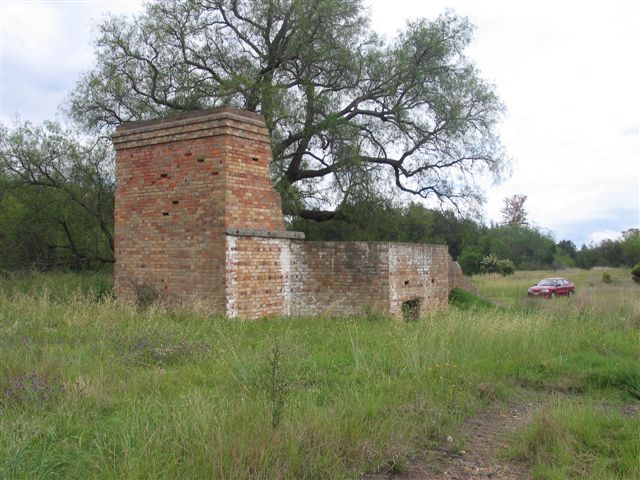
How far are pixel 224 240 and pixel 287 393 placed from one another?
6.23 metres

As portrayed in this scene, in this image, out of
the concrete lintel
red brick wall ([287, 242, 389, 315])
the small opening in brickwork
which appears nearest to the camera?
the concrete lintel

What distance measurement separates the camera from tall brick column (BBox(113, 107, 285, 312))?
10867mm

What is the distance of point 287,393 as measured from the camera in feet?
15.9

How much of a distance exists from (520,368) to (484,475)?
308 centimetres

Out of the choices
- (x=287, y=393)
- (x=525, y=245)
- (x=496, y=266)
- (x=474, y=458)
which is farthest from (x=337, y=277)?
(x=525, y=245)

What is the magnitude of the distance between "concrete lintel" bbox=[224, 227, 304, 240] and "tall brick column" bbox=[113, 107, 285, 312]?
0.31 ft

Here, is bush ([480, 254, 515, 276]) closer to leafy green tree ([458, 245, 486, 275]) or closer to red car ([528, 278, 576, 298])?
leafy green tree ([458, 245, 486, 275])

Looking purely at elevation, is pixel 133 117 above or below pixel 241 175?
above

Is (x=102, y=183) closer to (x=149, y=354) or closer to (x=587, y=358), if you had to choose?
(x=149, y=354)

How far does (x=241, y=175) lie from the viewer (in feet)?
36.4

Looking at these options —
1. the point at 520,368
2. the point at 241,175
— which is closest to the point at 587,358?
the point at 520,368

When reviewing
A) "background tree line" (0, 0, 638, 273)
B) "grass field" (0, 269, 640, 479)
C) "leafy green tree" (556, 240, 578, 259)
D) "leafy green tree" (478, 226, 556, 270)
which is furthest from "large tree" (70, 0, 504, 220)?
"leafy green tree" (556, 240, 578, 259)

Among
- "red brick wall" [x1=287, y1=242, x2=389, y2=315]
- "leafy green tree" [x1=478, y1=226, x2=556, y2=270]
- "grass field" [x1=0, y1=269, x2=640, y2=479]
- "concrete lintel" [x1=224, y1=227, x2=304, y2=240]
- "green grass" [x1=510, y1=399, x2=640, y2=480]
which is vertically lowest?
"green grass" [x1=510, y1=399, x2=640, y2=480]

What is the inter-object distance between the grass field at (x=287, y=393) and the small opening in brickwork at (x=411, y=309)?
11.3 ft
